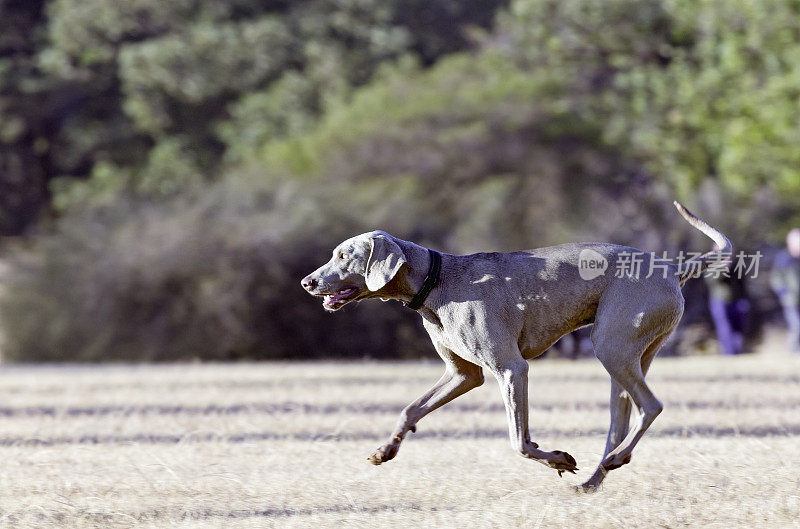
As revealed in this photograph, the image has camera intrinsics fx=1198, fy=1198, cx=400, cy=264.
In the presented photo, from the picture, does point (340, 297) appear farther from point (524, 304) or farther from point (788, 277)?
point (788, 277)

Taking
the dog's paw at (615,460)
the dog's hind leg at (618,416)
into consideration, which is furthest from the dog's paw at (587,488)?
the dog's hind leg at (618,416)

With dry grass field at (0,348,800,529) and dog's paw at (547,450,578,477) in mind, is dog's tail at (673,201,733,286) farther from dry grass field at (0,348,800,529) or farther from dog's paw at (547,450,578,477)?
dog's paw at (547,450,578,477)

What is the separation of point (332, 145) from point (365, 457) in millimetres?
18001

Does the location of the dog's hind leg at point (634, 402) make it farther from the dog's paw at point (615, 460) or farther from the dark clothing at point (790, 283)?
the dark clothing at point (790, 283)

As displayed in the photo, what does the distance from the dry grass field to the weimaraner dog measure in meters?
0.36

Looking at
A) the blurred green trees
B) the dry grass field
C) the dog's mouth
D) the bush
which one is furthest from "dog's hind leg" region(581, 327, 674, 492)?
the bush

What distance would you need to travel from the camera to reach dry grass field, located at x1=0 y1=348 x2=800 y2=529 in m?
5.36

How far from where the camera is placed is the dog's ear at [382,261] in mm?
5844

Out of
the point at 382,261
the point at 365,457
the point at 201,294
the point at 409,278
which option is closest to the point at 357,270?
the point at 382,261

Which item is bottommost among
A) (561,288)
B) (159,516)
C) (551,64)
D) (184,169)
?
(159,516)

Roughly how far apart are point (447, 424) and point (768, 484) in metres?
3.26

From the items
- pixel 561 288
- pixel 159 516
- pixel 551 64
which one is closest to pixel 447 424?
pixel 561 288

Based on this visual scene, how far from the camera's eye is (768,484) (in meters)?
5.84

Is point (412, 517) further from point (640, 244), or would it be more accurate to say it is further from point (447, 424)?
point (640, 244)
